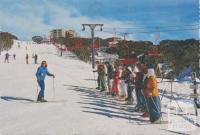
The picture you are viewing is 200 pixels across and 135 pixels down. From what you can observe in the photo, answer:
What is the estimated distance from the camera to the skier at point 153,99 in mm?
13586

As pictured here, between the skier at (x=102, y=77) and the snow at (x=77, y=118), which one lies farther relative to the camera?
the skier at (x=102, y=77)

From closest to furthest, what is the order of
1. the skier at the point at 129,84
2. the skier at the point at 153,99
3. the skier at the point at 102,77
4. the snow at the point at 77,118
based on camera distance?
the snow at the point at 77,118
the skier at the point at 153,99
the skier at the point at 129,84
the skier at the point at 102,77

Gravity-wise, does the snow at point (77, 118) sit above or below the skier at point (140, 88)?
below

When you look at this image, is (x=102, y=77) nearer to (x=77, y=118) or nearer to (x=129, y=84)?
(x=129, y=84)

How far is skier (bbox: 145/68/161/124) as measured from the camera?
13586 millimetres

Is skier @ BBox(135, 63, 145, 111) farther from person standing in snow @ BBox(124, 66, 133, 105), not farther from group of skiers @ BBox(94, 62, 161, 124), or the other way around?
person standing in snow @ BBox(124, 66, 133, 105)

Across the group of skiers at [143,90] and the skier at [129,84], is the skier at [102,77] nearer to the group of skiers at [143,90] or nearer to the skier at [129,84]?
the group of skiers at [143,90]

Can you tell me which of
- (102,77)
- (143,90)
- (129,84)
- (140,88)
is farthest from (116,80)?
(143,90)

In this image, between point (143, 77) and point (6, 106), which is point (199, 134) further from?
point (6, 106)

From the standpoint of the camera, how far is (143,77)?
597 inches

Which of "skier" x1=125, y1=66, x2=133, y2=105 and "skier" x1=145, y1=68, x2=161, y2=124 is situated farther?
"skier" x1=125, y1=66, x2=133, y2=105

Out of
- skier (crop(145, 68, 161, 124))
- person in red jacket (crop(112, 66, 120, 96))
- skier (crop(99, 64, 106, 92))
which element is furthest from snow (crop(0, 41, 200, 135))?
skier (crop(99, 64, 106, 92))

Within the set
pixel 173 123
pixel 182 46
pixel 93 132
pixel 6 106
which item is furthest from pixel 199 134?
pixel 182 46

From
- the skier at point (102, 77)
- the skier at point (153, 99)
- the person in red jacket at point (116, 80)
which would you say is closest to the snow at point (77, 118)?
the skier at point (153, 99)
